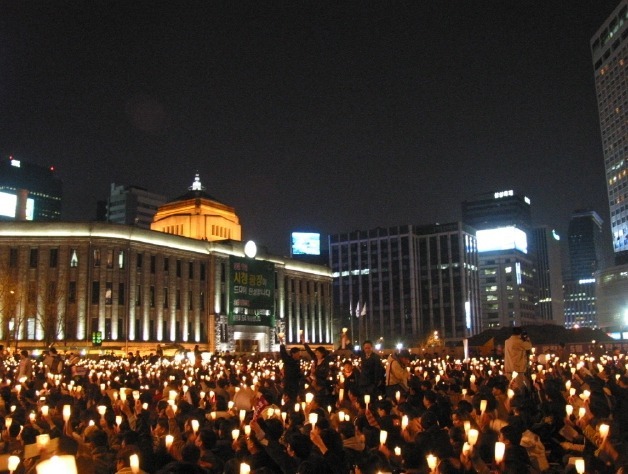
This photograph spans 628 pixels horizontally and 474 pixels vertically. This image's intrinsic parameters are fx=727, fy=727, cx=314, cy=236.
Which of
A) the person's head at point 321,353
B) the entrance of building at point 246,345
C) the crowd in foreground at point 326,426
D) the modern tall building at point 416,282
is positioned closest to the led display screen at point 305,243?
the modern tall building at point 416,282

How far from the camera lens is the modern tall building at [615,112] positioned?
422 ft

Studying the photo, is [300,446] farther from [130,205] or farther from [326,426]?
[130,205]

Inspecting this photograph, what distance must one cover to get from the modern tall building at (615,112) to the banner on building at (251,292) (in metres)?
77.6

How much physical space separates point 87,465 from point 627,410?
853 cm

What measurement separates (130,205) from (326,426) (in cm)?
14728

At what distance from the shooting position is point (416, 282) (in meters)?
143

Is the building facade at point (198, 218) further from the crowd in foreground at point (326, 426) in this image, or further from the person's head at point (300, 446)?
the person's head at point (300, 446)

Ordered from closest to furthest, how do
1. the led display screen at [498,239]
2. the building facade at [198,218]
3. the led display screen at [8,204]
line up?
the led display screen at [8,204] < the building facade at [198,218] < the led display screen at [498,239]

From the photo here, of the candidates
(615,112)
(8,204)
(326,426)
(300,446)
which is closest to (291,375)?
(326,426)

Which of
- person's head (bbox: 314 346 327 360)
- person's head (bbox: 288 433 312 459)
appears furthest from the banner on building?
person's head (bbox: 288 433 312 459)

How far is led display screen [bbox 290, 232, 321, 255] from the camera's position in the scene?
106 metres

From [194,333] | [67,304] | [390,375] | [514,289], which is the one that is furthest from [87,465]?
[514,289]

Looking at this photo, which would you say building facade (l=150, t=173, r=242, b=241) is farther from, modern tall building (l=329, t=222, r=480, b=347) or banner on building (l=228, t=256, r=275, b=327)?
modern tall building (l=329, t=222, r=480, b=347)

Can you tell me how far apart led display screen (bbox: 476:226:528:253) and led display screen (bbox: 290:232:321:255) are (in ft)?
185
